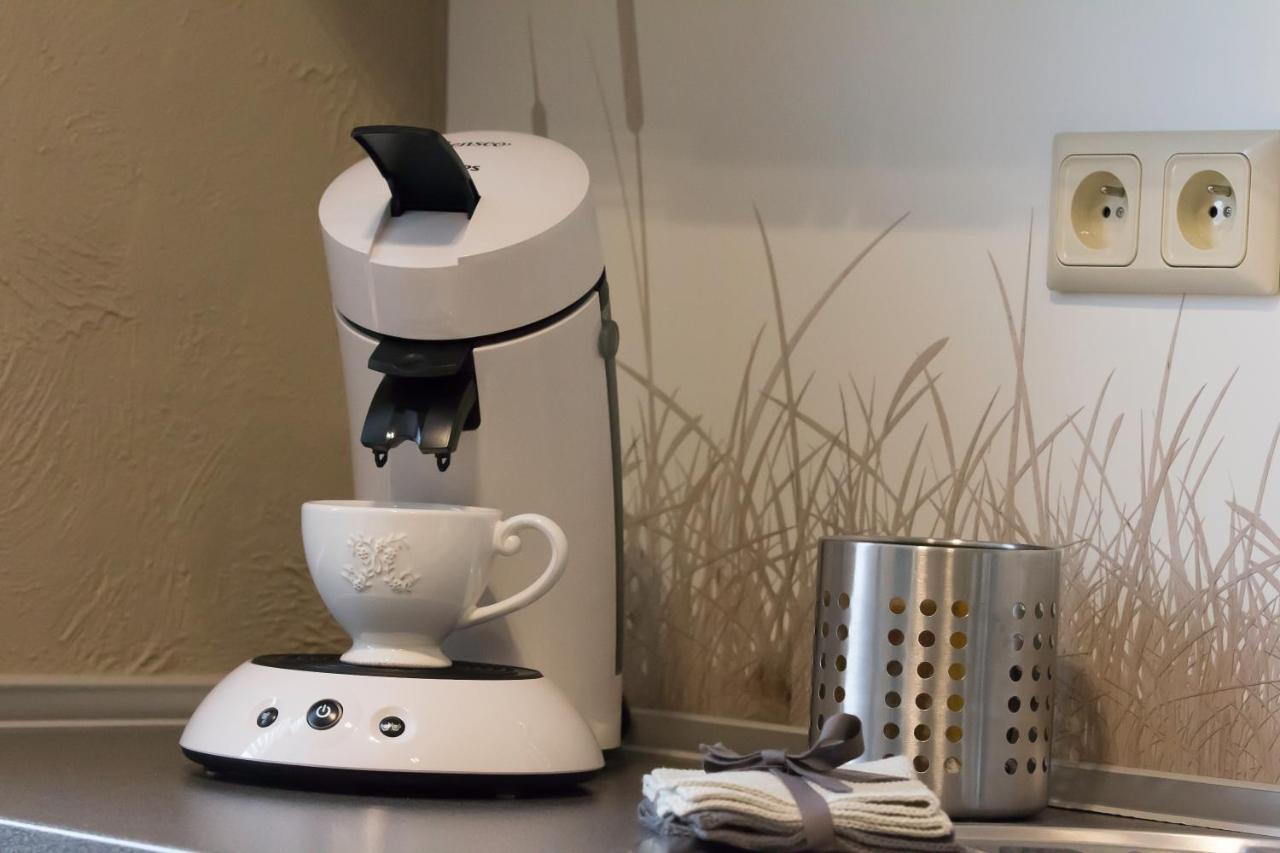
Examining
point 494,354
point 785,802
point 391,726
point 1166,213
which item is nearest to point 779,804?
point 785,802

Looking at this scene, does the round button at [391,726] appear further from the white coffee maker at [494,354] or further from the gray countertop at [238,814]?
the white coffee maker at [494,354]

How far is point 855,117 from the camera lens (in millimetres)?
1099

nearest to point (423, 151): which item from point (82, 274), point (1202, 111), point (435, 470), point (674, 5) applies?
point (435, 470)

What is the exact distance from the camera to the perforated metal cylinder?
0.86 meters

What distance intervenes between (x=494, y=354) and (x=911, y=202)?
1.20 feet

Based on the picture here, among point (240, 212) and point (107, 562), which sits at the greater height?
point (240, 212)

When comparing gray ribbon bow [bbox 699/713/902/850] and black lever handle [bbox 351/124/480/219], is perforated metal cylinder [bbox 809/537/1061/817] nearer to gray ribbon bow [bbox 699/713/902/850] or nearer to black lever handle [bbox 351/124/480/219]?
gray ribbon bow [bbox 699/713/902/850]

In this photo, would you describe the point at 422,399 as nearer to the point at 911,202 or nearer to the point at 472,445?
the point at 472,445

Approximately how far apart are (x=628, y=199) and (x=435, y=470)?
1.21ft

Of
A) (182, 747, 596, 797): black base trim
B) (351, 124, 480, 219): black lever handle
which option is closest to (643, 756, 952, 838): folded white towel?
(182, 747, 596, 797): black base trim

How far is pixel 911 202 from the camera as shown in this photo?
1077 millimetres

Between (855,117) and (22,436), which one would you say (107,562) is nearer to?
(22,436)

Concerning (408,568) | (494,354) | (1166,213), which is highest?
(1166,213)

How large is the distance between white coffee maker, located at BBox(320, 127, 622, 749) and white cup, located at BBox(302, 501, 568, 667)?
41mm
